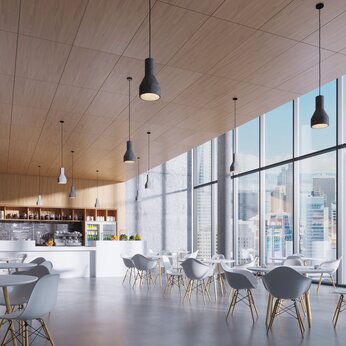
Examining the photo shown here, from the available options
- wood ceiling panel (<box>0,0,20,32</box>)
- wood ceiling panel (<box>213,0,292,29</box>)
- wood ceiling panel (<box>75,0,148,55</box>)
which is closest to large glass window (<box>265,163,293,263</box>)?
wood ceiling panel (<box>213,0,292,29</box>)

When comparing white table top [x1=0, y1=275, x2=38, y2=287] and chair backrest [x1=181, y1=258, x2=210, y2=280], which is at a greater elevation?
white table top [x1=0, y1=275, x2=38, y2=287]

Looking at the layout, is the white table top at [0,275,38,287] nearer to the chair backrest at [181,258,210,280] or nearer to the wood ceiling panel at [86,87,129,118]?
the wood ceiling panel at [86,87,129,118]

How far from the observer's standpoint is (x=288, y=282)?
183 inches

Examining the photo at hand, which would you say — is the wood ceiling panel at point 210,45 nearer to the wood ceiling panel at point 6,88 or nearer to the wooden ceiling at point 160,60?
the wooden ceiling at point 160,60

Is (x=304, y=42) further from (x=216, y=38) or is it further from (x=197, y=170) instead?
(x=197, y=170)

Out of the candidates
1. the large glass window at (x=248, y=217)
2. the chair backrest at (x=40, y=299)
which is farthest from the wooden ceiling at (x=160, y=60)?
the large glass window at (x=248, y=217)

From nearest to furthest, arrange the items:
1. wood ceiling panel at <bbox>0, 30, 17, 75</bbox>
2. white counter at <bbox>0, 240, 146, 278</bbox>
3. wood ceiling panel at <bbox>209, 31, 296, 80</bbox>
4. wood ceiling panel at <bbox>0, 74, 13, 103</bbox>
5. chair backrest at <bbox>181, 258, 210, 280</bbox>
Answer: wood ceiling panel at <bbox>0, 30, 17, 75</bbox> < wood ceiling panel at <bbox>209, 31, 296, 80</bbox> < wood ceiling panel at <bbox>0, 74, 13, 103</bbox> < chair backrest at <bbox>181, 258, 210, 280</bbox> < white counter at <bbox>0, 240, 146, 278</bbox>

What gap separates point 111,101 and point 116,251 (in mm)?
5862

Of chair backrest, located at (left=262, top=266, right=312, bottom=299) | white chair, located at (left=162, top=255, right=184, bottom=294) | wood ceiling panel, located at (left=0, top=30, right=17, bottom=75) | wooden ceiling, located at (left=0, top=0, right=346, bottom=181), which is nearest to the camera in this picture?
wooden ceiling, located at (left=0, top=0, right=346, bottom=181)

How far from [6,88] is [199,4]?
10.8 ft

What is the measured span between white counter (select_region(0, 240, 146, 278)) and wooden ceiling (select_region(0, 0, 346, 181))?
3.39 m

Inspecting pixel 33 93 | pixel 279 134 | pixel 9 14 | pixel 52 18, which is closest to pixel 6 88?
pixel 33 93

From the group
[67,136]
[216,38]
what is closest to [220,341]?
[216,38]

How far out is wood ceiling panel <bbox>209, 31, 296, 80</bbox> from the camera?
4375 mm
